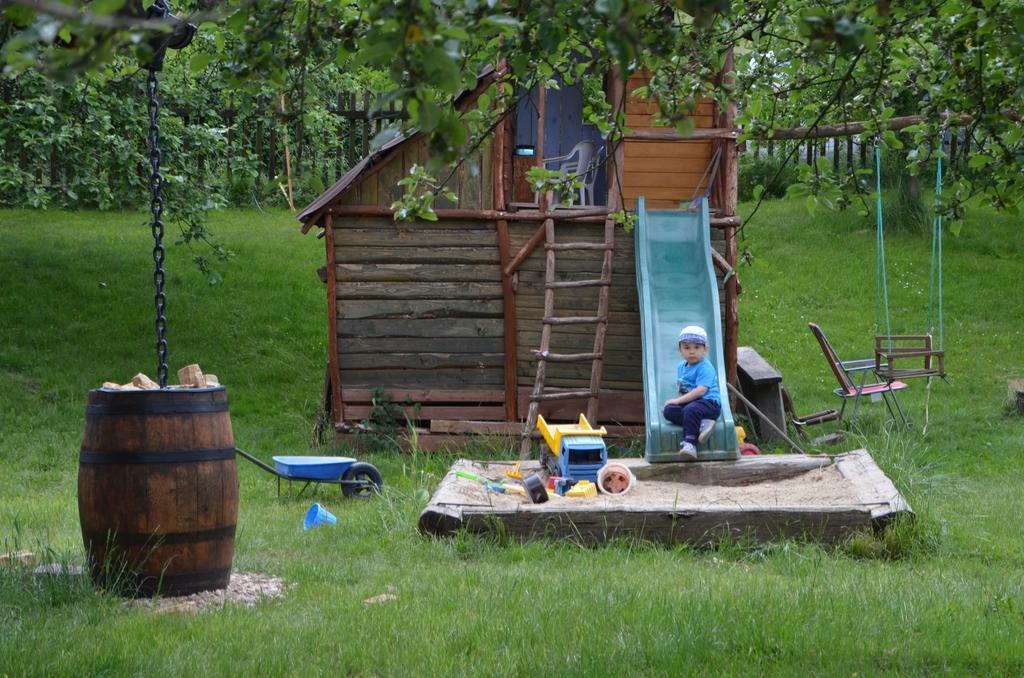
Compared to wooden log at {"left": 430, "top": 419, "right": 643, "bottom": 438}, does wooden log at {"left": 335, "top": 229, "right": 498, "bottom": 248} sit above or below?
above

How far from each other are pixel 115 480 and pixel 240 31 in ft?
9.23

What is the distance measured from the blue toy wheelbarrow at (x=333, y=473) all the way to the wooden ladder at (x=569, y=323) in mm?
2223

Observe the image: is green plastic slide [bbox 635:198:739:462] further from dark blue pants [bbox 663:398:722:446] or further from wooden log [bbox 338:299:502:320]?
wooden log [bbox 338:299:502:320]

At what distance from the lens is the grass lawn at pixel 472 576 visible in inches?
182

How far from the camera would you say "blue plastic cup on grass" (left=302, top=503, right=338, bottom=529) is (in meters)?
8.18

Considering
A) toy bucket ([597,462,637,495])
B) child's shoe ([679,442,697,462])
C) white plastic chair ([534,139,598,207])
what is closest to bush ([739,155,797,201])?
white plastic chair ([534,139,598,207])

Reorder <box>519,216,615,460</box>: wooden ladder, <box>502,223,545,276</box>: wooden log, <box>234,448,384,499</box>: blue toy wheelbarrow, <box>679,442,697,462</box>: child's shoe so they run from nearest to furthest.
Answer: <box>234,448,384,499</box>: blue toy wheelbarrow
<box>679,442,697,462</box>: child's shoe
<box>519,216,615,460</box>: wooden ladder
<box>502,223,545,276</box>: wooden log

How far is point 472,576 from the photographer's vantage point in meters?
6.20

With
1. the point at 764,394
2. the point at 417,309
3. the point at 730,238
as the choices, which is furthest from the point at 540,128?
the point at 764,394

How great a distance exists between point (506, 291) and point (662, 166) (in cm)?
226

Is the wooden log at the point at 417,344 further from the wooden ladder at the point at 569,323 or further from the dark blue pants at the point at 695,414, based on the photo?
the dark blue pants at the point at 695,414

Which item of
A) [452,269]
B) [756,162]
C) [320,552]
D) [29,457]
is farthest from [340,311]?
[756,162]

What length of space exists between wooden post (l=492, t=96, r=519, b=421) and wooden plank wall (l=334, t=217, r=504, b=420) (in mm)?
112

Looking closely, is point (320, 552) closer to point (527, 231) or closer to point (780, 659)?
point (780, 659)
